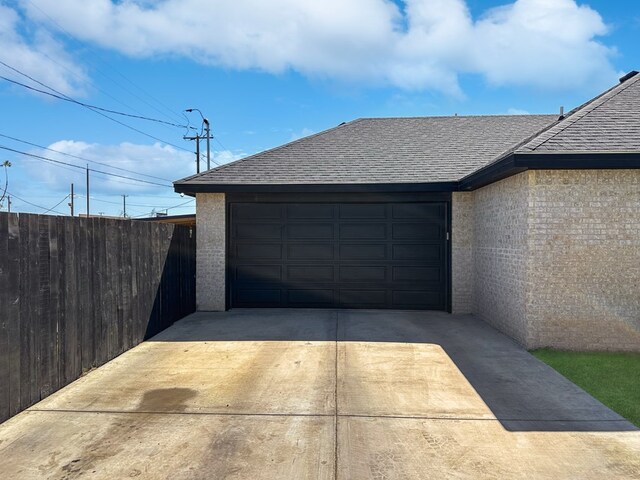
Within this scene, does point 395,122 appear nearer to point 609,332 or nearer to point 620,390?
point 609,332

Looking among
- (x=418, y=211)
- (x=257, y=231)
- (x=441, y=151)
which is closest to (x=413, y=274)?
(x=418, y=211)

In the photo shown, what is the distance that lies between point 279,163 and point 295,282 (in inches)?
126

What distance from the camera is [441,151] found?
36.3ft

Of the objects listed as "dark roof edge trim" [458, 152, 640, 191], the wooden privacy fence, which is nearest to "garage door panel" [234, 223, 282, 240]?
the wooden privacy fence

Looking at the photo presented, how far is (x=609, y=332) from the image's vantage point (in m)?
6.68

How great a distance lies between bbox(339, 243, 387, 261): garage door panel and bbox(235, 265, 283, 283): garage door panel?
173 centimetres

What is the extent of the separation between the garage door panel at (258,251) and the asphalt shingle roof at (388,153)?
1.59 meters

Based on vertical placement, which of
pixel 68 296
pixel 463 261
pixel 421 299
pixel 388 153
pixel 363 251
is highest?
pixel 388 153

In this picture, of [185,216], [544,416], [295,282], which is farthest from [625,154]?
[185,216]

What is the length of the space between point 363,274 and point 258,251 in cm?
271

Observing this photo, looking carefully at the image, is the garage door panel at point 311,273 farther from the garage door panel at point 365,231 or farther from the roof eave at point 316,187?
the roof eave at point 316,187

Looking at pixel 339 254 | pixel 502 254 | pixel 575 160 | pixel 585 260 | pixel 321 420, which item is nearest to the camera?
pixel 321 420

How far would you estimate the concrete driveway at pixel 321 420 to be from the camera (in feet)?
11.0

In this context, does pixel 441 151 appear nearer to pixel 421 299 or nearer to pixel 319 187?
pixel 319 187
